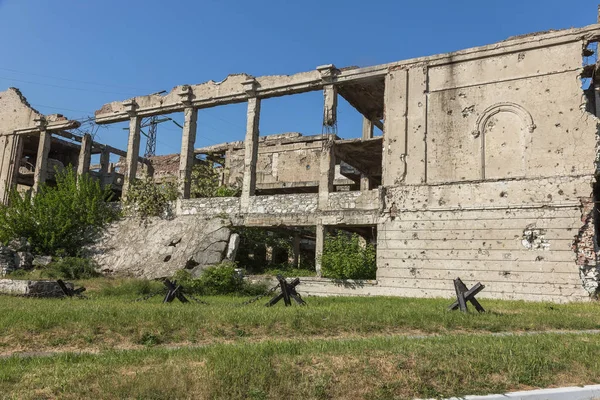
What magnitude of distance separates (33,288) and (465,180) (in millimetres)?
13031

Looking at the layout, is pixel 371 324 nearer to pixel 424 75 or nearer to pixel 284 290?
pixel 284 290

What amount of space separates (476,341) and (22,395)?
562 centimetres

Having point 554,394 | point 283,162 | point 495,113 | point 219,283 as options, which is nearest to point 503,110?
point 495,113

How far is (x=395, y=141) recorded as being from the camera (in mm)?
17859

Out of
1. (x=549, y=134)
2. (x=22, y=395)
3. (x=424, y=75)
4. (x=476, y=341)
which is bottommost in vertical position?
(x=22, y=395)

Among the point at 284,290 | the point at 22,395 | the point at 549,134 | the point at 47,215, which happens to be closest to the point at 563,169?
the point at 549,134

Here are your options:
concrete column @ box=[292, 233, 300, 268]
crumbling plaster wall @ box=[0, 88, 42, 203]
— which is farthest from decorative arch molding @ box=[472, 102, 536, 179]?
crumbling plaster wall @ box=[0, 88, 42, 203]

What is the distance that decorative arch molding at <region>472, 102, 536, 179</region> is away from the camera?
52.3 feet

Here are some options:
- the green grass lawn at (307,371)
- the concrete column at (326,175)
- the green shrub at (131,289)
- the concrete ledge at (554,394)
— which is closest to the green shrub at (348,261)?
the concrete column at (326,175)

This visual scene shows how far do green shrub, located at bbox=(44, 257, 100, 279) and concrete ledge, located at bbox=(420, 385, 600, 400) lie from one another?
16679 mm

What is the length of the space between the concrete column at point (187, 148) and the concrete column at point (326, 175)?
6.51m

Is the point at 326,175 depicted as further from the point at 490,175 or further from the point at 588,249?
the point at 588,249

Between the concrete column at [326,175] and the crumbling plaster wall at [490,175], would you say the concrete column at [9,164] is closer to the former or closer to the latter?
the concrete column at [326,175]

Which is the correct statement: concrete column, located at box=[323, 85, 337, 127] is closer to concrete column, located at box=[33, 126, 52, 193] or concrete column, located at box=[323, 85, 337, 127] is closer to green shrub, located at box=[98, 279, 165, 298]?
green shrub, located at box=[98, 279, 165, 298]
